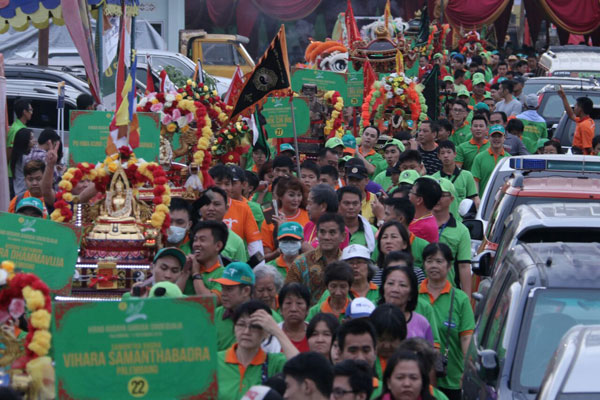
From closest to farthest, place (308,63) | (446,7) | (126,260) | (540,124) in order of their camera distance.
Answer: (126,260), (540,124), (308,63), (446,7)

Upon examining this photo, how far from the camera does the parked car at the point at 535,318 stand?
6.55 meters

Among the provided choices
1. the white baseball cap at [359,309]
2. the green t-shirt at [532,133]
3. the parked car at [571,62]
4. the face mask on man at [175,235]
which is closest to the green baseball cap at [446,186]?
the face mask on man at [175,235]

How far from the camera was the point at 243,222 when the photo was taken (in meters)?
11.0

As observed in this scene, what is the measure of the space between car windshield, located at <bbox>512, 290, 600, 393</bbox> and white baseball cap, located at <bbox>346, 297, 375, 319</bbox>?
106cm

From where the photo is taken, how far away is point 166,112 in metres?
12.7

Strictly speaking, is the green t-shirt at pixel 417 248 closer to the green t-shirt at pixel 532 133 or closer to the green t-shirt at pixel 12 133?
the green t-shirt at pixel 12 133

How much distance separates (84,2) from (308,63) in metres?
9.57

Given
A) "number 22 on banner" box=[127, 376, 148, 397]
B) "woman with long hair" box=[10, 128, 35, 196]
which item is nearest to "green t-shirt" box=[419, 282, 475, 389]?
"number 22 on banner" box=[127, 376, 148, 397]

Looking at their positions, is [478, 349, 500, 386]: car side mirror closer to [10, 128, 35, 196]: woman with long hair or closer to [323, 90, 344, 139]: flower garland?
[10, 128, 35, 196]: woman with long hair

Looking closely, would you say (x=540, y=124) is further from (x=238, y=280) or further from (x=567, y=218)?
(x=238, y=280)

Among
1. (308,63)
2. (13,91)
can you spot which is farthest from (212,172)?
(308,63)

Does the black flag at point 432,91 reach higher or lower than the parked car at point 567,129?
higher

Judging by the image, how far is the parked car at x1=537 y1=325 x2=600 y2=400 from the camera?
16.7 ft

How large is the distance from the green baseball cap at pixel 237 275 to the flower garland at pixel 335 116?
8968mm
